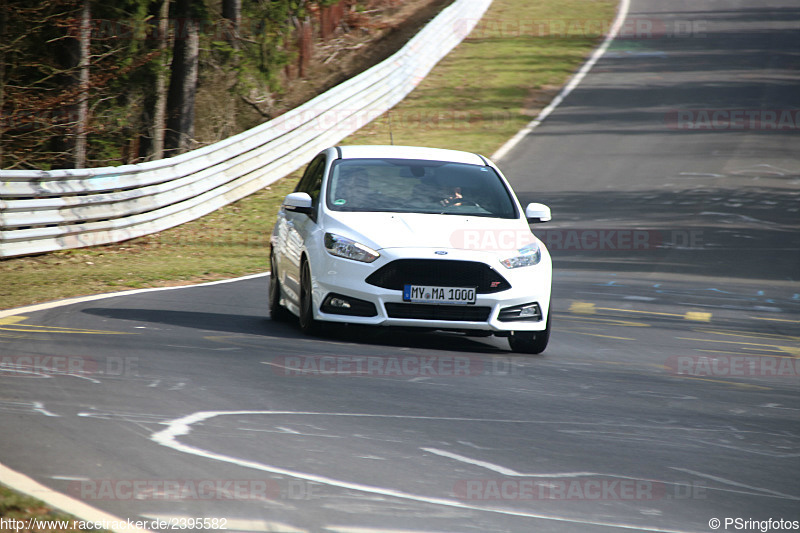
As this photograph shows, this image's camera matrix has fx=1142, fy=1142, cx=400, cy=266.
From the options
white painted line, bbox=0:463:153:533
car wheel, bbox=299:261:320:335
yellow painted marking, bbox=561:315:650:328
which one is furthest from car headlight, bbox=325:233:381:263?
white painted line, bbox=0:463:153:533

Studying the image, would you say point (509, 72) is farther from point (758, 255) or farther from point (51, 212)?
point (51, 212)

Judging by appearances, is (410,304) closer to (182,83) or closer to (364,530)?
(364,530)

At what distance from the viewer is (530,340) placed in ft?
31.7

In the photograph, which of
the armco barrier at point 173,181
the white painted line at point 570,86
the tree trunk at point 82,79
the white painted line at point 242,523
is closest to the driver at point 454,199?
the white painted line at point 242,523

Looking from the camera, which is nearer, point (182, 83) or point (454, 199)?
point (454, 199)

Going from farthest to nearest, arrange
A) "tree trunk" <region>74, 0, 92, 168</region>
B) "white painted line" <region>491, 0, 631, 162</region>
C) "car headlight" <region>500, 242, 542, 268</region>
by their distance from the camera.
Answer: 1. "white painted line" <region>491, 0, 631, 162</region>
2. "tree trunk" <region>74, 0, 92, 168</region>
3. "car headlight" <region>500, 242, 542, 268</region>

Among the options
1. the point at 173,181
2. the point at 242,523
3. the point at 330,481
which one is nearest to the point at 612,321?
the point at 330,481

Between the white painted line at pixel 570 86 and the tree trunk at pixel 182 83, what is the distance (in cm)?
685

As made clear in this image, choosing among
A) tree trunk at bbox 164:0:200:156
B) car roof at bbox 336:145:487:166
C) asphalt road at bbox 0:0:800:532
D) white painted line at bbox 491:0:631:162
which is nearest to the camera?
asphalt road at bbox 0:0:800:532

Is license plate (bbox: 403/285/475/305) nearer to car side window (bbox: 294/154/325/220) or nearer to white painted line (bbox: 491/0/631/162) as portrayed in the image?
car side window (bbox: 294/154/325/220)

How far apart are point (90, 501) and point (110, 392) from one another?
2.38m

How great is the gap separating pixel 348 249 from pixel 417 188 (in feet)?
3.99

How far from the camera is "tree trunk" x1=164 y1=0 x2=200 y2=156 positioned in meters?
24.9

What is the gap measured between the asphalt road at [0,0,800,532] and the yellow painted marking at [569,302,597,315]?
0.07 metres
